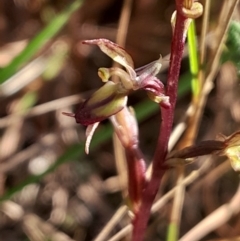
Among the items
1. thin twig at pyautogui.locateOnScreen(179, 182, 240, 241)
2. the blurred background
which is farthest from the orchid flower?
the blurred background

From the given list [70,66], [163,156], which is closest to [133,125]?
[163,156]

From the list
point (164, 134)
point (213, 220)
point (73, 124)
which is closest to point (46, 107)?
point (73, 124)

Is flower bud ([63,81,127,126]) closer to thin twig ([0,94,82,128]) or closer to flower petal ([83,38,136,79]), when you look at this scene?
flower petal ([83,38,136,79])

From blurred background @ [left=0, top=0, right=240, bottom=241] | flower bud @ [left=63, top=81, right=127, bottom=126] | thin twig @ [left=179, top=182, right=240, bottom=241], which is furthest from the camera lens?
blurred background @ [left=0, top=0, right=240, bottom=241]

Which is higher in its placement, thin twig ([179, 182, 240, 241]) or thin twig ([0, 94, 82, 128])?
thin twig ([0, 94, 82, 128])

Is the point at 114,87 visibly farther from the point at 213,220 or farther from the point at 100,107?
the point at 213,220

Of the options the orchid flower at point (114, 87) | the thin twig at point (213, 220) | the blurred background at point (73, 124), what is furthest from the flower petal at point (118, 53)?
the blurred background at point (73, 124)

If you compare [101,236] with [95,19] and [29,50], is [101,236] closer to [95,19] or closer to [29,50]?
[29,50]

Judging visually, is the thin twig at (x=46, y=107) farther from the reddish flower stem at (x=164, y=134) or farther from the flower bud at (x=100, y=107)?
the flower bud at (x=100, y=107)
